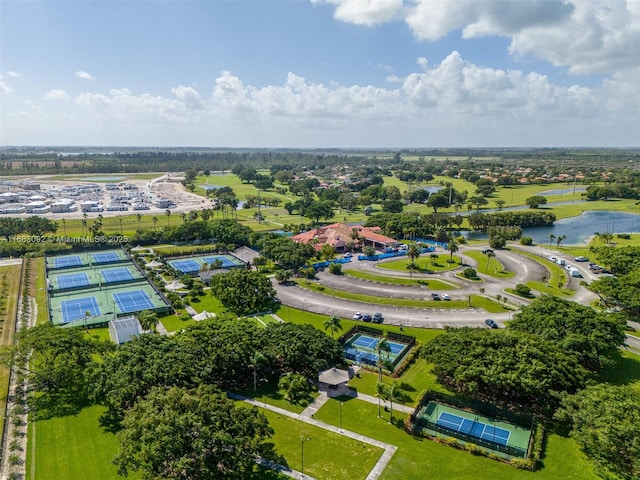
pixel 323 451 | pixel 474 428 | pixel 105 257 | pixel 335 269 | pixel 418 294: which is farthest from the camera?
pixel 105 257

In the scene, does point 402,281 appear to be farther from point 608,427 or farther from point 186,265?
point 608,427

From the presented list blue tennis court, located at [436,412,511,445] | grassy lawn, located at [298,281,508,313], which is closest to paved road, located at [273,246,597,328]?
grassy lawn, located at [298,281,508,313]

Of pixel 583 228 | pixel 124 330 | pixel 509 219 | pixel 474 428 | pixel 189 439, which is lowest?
pixel 474 428

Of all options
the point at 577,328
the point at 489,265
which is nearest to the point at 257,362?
the point at 577,328

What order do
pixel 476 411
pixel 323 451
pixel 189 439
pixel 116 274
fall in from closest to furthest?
pixel 189 439 < pixel 323 451 < pixel 476 411 < pixel 116 274

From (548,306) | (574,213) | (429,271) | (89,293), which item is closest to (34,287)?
(89,293)

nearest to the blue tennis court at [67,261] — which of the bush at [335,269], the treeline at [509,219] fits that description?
the bush at [335,269]

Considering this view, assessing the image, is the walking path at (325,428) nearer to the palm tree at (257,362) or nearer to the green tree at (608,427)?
the palm tree at (257,362)
